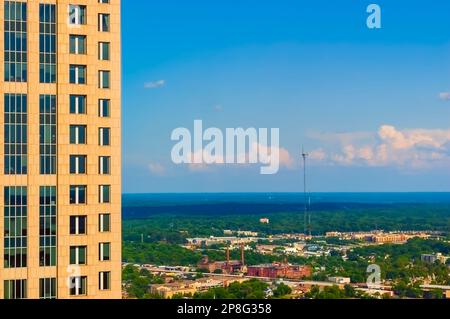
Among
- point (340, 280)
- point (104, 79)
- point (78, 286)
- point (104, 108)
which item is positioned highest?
point (104, 79)

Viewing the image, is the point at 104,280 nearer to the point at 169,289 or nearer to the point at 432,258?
the point at 169,289

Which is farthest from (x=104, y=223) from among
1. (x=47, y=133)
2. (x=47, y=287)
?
(x=47, y=133)

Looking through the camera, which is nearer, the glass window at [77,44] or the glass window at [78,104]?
the glass window at [78,104]

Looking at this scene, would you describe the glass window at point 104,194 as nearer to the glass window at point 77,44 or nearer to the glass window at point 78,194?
the glass window at point 78,194

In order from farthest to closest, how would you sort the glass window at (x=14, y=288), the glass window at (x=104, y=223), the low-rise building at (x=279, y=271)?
the low-rise building at (x=279, y=271) → the glass window at (x=104, y=223) → the glass window at (x=14, y=288)

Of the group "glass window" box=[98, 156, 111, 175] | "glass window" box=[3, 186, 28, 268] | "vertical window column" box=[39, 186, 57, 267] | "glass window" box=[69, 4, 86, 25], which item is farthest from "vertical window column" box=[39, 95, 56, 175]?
"glass window" box=[69, 4, 86, 25]

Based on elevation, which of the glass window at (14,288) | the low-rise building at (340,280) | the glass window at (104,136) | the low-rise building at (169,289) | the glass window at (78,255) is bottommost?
the low-rise building at (340,280)

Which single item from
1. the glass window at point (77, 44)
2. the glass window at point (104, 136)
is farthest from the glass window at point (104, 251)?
the glass window at point (77, 44)

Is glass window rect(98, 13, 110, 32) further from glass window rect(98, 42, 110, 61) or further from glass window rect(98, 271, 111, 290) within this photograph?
glass window rect(98, 271, 111, 290)
